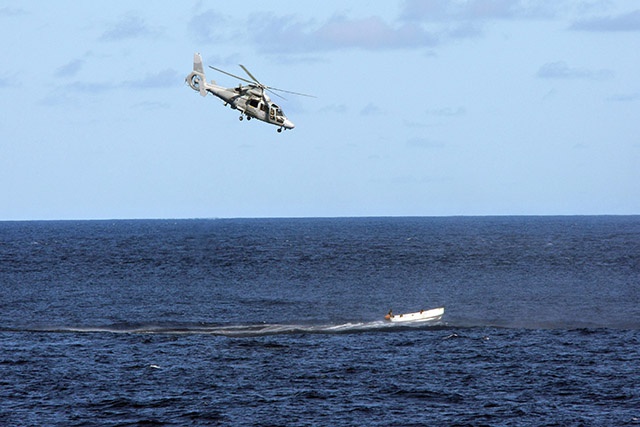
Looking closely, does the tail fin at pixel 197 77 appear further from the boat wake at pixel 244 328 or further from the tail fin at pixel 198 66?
the boat wake at pixel 244 328

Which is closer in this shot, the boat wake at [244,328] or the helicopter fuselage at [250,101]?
the helicopter fuselage at [250,101]

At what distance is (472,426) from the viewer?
5028 cm

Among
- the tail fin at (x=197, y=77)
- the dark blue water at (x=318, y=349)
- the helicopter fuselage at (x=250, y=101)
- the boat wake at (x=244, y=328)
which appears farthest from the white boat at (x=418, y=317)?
the tail fin at (x=197, y=77)

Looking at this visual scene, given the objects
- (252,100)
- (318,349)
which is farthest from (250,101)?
(318,349)

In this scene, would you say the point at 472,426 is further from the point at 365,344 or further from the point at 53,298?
the point at 53,298

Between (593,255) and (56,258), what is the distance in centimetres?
11131

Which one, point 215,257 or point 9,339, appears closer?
point 9,339

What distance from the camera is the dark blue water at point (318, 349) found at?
5431 centimetres

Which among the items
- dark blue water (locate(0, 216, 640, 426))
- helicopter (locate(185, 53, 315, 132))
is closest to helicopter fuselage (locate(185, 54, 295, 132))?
helicopter (locate(185, 53, 315, 132))

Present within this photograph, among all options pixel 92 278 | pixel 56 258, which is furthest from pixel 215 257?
pixel 92 278

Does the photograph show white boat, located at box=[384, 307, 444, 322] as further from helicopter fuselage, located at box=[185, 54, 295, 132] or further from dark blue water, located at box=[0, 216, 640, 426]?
helicopter fuselage, located at box=[185, 54, 295, 132]

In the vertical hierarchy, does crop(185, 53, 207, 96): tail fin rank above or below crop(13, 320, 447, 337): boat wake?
above

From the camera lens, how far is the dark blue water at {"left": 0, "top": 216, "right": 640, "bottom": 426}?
54312 millimetres

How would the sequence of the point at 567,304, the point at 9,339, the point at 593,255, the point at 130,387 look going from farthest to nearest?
the point at 593,255, the point at 567,304, the point at 9,339, the point at 130,387
